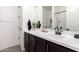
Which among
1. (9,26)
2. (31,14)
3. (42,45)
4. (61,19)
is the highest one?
(31,14)

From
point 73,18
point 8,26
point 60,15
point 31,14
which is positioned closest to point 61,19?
point 60,15

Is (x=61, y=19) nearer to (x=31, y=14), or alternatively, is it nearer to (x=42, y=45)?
(x=42, y=45)

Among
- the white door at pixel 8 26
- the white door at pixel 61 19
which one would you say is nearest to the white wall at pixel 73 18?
the white door at pixel 61 19

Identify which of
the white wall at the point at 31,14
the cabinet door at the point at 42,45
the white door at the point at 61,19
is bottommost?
the cabinet door at the point at 42,45

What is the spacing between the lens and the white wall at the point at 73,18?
68.1 inches

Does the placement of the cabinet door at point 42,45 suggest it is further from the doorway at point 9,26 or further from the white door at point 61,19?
the doorway at point 9,26

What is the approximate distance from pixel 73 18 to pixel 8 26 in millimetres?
2482

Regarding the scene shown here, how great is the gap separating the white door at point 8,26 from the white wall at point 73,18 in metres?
2.30

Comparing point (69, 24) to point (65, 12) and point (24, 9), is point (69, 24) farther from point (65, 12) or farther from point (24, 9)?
point (24, 9)

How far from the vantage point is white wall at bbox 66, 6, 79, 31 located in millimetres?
1730

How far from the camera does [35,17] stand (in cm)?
350

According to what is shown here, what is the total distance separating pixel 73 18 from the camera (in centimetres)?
181
